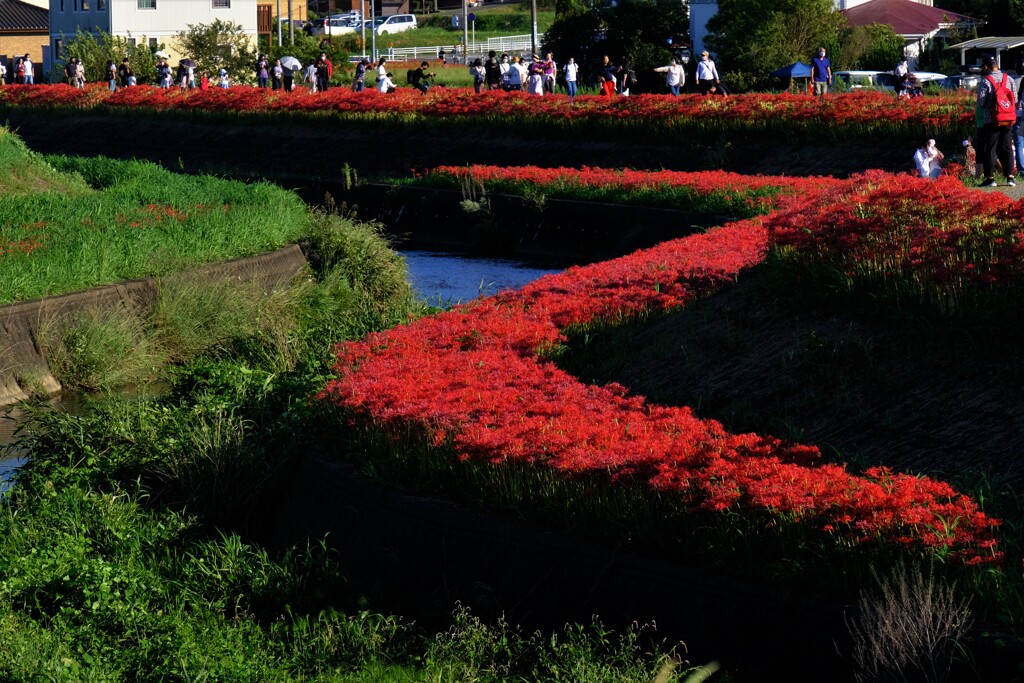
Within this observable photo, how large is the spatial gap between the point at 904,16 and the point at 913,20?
482mm

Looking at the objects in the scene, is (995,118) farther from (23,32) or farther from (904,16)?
(23,32)

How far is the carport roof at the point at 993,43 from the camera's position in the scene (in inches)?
2039

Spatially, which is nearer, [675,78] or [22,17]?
[675,78]

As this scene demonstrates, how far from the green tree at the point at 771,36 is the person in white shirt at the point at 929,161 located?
26044mm

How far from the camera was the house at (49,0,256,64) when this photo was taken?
6738 centimetres

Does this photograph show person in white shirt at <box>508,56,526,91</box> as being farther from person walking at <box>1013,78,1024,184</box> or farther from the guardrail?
the guardrail

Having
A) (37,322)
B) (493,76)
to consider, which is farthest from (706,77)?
(37,322)

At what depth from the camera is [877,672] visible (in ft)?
20.6

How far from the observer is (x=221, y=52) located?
61.2 meters

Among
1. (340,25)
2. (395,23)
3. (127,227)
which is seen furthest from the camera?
(340,25)

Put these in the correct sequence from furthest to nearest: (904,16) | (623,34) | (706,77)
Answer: (904,16) < (623,34) < (706,77)

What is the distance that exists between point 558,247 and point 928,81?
26742 mm

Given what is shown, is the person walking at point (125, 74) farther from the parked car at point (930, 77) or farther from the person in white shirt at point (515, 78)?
the parked car at point (930, 77)

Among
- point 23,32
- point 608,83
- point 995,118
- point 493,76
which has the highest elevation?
point 23,32
